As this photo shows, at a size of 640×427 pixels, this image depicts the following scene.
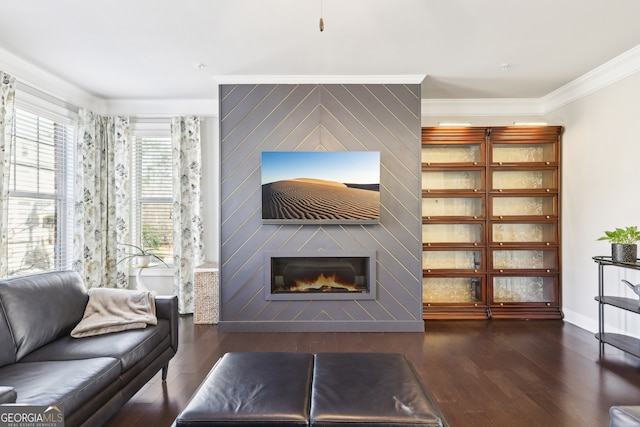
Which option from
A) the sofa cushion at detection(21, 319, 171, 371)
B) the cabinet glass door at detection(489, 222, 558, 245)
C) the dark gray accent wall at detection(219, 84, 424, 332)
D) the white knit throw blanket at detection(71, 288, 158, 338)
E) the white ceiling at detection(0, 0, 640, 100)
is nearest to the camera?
the sofa cushion at detection(21, 319, 171, 371)

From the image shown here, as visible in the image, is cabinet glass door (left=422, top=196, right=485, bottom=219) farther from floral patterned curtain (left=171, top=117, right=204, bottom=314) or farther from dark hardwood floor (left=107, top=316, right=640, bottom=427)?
floral patterned curtain (left=171, top=117, right=204, bottom=314)

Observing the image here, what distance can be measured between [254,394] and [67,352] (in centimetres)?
130

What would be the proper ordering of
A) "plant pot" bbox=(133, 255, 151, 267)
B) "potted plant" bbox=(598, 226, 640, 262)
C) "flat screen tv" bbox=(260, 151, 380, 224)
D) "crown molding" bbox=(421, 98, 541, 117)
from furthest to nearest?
"crown molding" bbox=(421, 98, 541, 117), "plant pot" bbox=(133, 255, 151, 267), "flat screen tv" bbox=(260, 151, 380, 224), "potted plant" bbox=(598, 226, 640, 262)

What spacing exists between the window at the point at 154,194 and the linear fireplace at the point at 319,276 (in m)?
1.79

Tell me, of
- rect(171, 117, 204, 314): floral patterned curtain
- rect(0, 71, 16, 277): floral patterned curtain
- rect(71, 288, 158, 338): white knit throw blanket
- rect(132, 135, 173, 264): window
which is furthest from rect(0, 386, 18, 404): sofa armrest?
rect(132, 135, 173, 264): window

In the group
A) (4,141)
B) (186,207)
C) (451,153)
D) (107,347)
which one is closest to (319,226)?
(186,207)

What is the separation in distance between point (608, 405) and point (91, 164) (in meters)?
5.51

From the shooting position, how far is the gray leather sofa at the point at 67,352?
5.52 ft

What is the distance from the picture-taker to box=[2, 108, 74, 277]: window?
11.6 ft

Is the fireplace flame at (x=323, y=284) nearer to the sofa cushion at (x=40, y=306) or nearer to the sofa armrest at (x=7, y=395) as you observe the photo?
the sofa cushion at (x=40, y=306)

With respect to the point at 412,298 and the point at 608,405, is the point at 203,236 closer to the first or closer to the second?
the point at 412,298

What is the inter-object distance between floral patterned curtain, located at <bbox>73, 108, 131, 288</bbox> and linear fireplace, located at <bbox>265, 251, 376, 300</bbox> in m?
2.23

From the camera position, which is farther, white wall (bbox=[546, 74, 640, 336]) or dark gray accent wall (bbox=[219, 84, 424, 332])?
dark gray accent wall (bbox=[219, 84, 424, 332])

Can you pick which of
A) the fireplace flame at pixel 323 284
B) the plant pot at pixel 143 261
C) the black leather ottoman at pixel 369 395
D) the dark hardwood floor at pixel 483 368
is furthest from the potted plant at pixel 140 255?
the black leather ottoman at pixel 369 395
